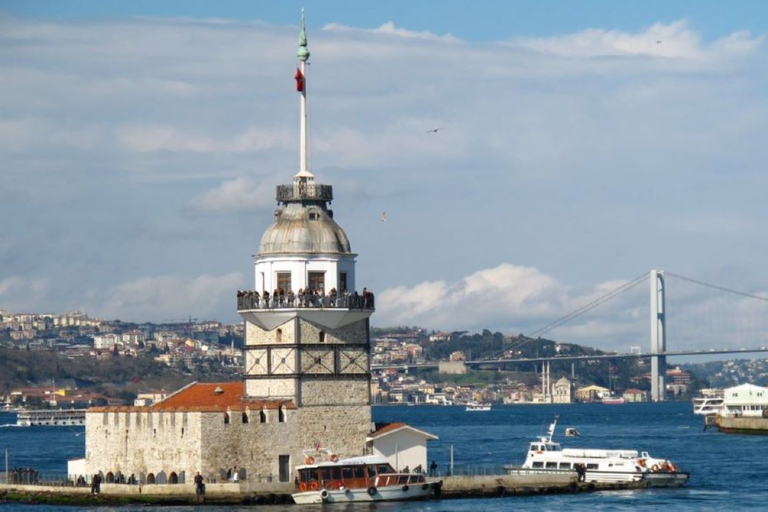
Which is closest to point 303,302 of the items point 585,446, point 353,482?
point 353,482

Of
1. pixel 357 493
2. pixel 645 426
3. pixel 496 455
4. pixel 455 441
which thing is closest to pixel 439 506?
pixel 357 493

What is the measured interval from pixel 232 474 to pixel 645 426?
7528 centimetres

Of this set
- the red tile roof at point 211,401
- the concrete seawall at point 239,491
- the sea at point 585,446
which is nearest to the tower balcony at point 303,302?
the red tile roof at point 211,401

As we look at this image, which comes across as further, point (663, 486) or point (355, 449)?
point (663, 486)

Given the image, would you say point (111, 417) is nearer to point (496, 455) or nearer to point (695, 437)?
point (496, 455)

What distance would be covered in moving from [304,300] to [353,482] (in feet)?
16.5

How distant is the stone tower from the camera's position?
168ft

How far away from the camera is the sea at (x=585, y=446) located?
50.3 meters

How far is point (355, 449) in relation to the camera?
51.6 metres

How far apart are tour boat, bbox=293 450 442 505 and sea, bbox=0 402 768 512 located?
1.25 feet

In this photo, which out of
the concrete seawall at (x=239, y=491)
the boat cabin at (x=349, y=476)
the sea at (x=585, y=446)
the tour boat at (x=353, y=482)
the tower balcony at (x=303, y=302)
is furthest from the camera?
the tower balcony at (x=303, y=302)

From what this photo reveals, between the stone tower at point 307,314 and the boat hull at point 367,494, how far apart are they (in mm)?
2463

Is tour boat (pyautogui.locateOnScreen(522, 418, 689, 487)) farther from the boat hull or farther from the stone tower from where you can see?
the stone tower

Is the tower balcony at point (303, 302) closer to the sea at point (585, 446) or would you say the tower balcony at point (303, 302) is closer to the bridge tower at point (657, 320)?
the sea at point (585, 446)
